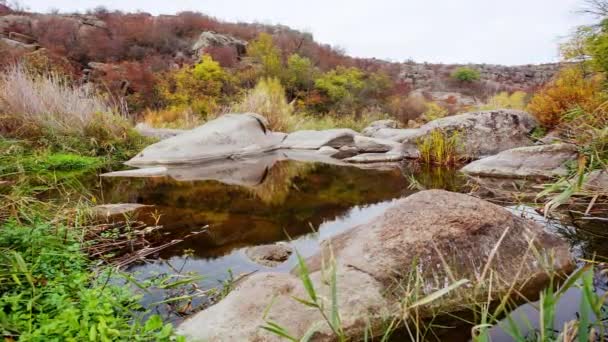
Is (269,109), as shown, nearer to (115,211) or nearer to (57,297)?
(115,211)

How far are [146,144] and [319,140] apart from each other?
135 inches

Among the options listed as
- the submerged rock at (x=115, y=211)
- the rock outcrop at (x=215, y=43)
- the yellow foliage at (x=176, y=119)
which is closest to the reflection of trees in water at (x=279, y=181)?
the submerged rock at (x=115, y=211)

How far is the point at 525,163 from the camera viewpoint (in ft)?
14.5

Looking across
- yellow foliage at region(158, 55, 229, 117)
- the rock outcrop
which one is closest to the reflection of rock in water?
yellow foliage at region(158, 55, 229, 117)

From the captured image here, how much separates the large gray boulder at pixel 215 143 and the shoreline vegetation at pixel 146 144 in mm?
716

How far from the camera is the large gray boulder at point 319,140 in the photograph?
8.13m

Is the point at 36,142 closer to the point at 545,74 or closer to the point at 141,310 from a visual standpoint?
the point at 141,310

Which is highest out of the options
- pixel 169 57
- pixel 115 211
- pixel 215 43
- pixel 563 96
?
pixel 215 43

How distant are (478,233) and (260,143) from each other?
614cm

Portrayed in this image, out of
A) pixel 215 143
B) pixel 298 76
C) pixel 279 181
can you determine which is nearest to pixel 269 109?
pixel 215 143

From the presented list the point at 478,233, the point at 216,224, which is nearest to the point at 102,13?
the point at 216,224

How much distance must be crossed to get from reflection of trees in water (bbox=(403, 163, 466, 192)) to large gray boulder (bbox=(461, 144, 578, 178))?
318 mm

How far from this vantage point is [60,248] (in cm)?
168

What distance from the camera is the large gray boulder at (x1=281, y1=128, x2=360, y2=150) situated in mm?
8133
